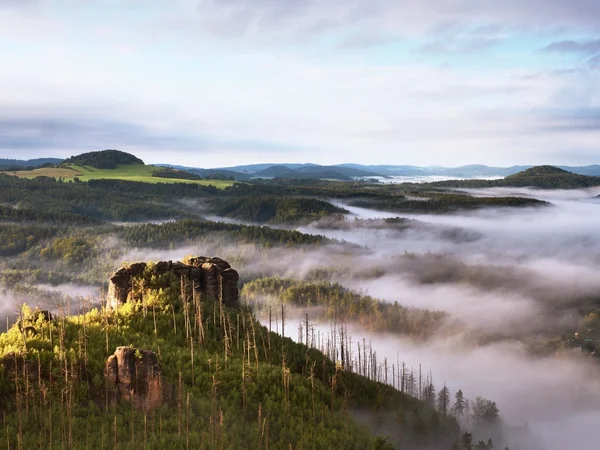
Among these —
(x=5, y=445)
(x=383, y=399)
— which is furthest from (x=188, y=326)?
(x=383, y=399)

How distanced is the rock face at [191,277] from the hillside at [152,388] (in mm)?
1420

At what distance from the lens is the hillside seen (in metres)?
73.3

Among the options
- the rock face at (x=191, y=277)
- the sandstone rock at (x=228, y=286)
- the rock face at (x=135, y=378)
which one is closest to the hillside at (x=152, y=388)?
the rock face at (x=135, y=378)

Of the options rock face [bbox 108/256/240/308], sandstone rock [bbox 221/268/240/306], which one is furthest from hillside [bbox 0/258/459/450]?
sandstone rock [bbox 221/268/240/306]

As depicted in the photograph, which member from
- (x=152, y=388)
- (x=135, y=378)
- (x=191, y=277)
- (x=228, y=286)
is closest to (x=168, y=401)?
(x=152, y=388)

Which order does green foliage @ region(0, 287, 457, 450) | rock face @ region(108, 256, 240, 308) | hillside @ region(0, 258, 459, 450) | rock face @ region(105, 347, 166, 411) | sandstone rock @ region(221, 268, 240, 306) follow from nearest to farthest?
green foliage @ region(0, 287, 457, 450) < hillside @ region(0, 258, 459, 450) < rock face @ region(105, 347, 166, 411) < rock face @ region(108, 256, 240, 308) < sandstone rock @ region(221, 268, 240, 306)

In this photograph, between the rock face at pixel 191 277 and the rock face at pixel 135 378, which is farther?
the rock face at pixel 191 277

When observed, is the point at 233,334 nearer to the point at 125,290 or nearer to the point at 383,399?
the point at 125,290

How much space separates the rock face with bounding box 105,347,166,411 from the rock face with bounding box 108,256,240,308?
157ft

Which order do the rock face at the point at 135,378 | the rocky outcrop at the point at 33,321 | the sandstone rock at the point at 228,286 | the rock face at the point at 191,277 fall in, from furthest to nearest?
the sandstone rock at the point at 228,286 → the rock face at the point at 191,277 → the rocky outcrop at the point at 33,321 → the rock face at the point at 135,378

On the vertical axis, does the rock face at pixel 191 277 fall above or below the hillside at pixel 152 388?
above

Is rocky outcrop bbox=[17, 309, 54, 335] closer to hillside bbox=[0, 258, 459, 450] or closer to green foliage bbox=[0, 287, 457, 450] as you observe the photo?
hillside bbox=[0, 258, 459, 450]

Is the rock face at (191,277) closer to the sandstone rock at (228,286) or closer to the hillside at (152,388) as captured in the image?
the sandstone rock at (228,286)

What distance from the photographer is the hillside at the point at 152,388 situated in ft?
241
